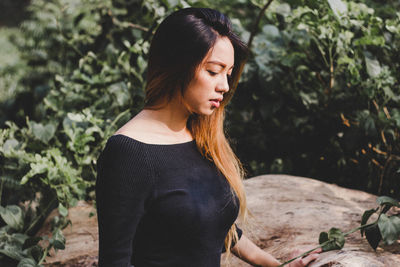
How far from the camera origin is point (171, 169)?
4.37 feet

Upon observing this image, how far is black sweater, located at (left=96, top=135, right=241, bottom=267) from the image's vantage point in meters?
1.24

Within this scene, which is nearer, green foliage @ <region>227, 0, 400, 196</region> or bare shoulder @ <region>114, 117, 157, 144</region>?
bare shoulder @ <region>114, 117, 157, 144</region>

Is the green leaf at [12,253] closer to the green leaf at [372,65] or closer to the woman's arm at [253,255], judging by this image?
the woman's arm at [253,255]

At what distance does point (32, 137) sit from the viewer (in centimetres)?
242

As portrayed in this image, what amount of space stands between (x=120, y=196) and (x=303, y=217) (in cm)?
103

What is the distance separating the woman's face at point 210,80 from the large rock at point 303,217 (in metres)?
0.72

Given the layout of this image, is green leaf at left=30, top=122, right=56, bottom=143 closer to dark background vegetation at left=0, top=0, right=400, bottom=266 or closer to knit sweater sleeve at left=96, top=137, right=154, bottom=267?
dark background vegetation at left=0, top=0, right=400, bottom=266

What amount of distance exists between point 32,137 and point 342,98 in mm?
1882

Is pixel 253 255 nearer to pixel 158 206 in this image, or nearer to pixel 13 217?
pixel 158 206

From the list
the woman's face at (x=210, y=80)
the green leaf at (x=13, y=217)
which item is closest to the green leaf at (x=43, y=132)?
the green leaf at (x=13, y=217)

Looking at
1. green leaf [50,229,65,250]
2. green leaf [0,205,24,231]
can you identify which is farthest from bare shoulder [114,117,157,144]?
green leaf [0,205,24,231]

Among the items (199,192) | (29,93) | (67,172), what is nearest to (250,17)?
(29,93)

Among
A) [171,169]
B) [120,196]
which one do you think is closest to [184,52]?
[171,169]

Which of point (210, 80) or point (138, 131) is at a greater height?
point (210, 80)
